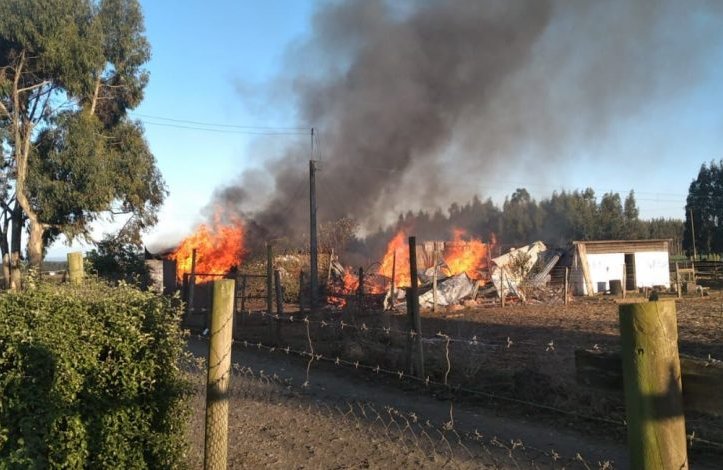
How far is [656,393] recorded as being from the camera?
1846mm

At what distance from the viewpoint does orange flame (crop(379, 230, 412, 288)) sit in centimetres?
2606

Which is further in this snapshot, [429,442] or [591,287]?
[591,287]

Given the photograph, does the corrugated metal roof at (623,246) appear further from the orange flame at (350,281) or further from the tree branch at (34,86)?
the tree branch at (34,86)

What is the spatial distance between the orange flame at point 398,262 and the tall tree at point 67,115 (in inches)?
451

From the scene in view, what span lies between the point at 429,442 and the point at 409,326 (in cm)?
263

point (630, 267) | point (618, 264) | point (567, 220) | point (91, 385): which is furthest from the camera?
point (567, 220)

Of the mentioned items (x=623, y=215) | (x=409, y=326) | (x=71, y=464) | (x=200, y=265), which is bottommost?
(x=71, y=464)

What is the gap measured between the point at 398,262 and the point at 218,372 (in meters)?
26.0

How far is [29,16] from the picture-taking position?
72.7ft

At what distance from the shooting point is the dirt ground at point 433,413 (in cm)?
501

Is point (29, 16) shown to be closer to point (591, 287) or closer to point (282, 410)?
point (282, 410)

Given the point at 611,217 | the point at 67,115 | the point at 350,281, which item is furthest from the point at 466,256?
the point at 611,217

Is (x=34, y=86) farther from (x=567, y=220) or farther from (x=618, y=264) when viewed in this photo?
(x=567, y=220)

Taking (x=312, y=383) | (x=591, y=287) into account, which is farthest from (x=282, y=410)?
(x=591, y=287)
